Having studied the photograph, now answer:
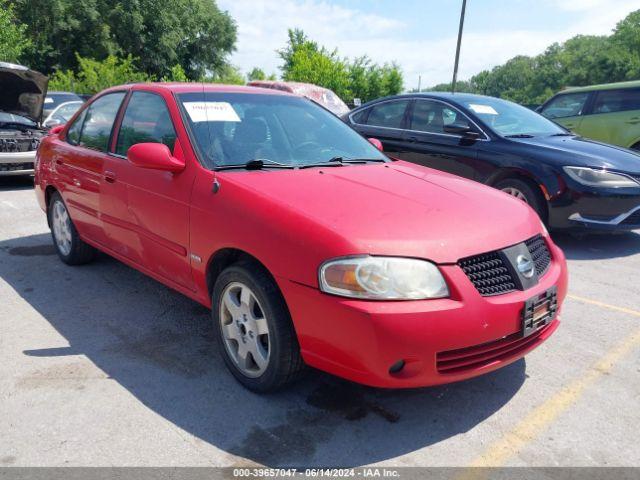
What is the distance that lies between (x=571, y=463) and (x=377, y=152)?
2338 mm

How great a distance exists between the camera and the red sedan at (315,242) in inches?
90.8

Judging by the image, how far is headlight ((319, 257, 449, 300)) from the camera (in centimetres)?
229

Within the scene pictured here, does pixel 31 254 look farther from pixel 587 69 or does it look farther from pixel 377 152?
pixel 587 69

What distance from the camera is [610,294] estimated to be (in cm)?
434

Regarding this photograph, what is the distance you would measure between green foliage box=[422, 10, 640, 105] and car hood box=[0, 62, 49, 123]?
183 ft

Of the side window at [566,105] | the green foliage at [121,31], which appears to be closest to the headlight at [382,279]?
the side window at [566,105]

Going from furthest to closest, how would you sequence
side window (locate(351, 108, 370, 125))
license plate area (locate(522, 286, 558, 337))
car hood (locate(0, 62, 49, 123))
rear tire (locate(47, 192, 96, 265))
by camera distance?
side window (locate(351, 108, 370, 125)), car hood (locate(0, 62, 49, 123)), rear tire (locate(47, 192, 96, 265)), license plate area (locate(522, 286, 558, 337))

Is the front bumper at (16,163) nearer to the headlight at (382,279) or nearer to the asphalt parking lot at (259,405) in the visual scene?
the asphalt parking lot at (259,405)

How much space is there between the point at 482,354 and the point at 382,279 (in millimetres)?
627

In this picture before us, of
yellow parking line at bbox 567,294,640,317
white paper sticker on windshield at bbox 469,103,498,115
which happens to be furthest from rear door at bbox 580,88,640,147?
yellow parking line at bbox 567,294,640,317

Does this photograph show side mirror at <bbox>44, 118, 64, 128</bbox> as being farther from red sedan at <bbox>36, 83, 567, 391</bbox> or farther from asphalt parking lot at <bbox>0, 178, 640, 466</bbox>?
asphalt parking lot at <bbox>0, 178, 640, 466</bbox>

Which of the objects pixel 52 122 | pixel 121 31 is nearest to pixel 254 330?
pixel 52 122

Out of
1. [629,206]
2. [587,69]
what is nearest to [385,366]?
[629,206]

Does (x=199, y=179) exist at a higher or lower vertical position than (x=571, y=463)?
higher
